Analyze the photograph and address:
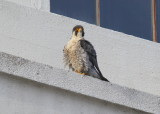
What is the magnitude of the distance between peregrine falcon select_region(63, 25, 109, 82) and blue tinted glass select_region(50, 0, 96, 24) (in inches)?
53.6

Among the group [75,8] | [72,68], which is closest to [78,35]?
[72,68]

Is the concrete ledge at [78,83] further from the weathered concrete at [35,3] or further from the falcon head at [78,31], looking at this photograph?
the weathered concrete at [35,3]

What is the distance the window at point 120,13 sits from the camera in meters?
13.8

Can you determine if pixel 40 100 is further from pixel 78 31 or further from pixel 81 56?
pixel 78 31

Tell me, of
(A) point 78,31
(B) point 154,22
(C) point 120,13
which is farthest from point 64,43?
(B) point 154,22

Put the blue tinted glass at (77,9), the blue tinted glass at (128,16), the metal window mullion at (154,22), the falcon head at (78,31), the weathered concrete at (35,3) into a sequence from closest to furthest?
the falcon head at (78,31) → the weathered concrete at (35,3) → the blue tinted glass at (77,9) → the blue tinted glass at (128,16) → the metal window mullion at (154,22)

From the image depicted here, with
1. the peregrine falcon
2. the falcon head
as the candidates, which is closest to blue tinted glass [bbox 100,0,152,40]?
A: the falcon head

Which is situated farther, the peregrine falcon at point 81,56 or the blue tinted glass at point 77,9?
the blue tinted glass at point 77,9

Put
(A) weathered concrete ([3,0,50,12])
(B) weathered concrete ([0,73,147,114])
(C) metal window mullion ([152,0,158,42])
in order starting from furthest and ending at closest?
(C) metal window mullion ([152,0,158,42]) → (A) weathered concrete ([3,0,50,12]) → (B) weathered concrete ([0,73,147,114])

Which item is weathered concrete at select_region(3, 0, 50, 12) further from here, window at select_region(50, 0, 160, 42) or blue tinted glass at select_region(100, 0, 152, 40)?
blue tinted glass at select_region(100, 0, 152, 40)

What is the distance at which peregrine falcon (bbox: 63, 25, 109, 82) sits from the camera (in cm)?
1216

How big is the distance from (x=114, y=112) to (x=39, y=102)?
86 cm

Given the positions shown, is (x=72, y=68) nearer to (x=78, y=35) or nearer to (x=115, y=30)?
(x=78, y=35)

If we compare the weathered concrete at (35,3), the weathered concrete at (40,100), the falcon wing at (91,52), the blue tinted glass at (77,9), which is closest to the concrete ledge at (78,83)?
the weathered concrete at (40,100)
